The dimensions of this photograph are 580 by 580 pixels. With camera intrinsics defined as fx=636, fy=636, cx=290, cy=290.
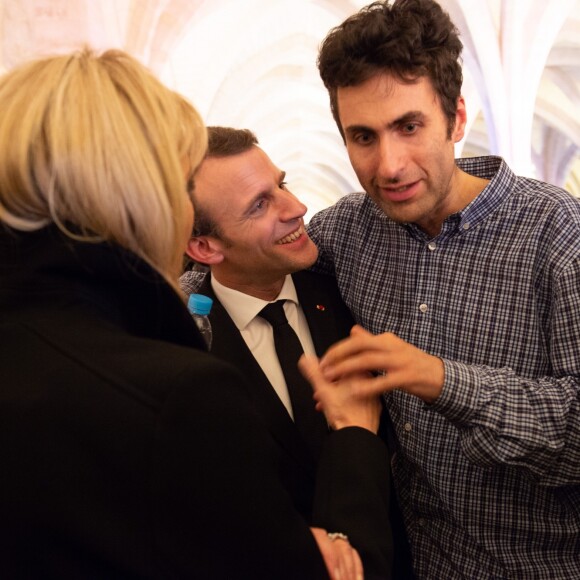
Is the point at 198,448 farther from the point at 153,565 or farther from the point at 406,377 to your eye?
the point at 406,377

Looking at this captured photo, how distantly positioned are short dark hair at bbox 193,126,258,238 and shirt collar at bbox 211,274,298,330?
27 centimetres

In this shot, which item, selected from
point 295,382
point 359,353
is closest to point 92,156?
point 359,353

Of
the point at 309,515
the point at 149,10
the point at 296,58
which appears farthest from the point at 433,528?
the point at 296,58

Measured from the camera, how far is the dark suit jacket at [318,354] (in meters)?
1.38

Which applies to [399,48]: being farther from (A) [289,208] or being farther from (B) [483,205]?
(A) [289,208]

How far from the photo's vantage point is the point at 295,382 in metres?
2.08

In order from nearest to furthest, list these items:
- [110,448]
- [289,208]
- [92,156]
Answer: [110,448] < [92,156] < [289,208]

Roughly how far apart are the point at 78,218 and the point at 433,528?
149 cm

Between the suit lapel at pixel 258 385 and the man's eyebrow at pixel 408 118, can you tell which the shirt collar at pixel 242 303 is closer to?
the suit lapel at pixel 258 385

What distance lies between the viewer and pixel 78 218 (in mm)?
1077

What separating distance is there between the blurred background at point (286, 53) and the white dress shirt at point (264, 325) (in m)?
3.69

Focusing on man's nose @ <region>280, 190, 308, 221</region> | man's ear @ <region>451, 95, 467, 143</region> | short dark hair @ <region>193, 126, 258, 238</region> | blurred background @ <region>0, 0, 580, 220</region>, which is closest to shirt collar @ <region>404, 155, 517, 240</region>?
man's ear @ <region>451, 95, 467, 143</region>

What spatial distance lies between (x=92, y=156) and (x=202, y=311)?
111 centimetres

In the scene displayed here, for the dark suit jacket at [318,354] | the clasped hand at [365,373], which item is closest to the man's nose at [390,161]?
the dark suit jacket at [318,354]
